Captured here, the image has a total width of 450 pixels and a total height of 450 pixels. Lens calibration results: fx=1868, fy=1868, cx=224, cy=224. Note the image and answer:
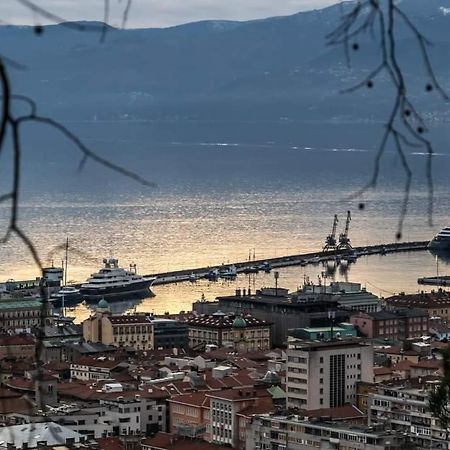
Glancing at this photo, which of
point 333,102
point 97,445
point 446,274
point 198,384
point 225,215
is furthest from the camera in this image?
point 333,102

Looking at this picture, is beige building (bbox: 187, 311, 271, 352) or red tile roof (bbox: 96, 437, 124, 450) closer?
red tile roof (bbox: 96, 437, 124, 450)

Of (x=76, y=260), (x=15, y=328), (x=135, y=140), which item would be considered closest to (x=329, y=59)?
(x=135, y=140)

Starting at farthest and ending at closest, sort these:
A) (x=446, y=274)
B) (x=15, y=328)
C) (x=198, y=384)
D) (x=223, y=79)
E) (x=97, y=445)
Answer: (x=223, y=79) < (x=446, y=274) < (x=15, y=328) < (x=198, y=384) < (x=97, y=445)

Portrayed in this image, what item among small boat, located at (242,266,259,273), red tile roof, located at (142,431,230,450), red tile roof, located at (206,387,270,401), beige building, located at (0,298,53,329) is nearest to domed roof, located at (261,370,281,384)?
red tile roof, located at (206,387,270,401)

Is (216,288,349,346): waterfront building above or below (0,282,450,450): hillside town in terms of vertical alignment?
above

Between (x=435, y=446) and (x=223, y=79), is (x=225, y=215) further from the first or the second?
(x=223, y=79)

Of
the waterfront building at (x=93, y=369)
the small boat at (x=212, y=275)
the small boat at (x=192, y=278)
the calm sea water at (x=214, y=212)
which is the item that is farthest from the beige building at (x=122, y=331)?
the small boat at (x=212, y=275)

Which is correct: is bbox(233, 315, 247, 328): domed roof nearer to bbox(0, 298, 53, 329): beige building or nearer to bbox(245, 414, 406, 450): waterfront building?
bbox(0, 298, 53, 329): beige building

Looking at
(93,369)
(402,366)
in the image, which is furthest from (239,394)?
(93,369)
